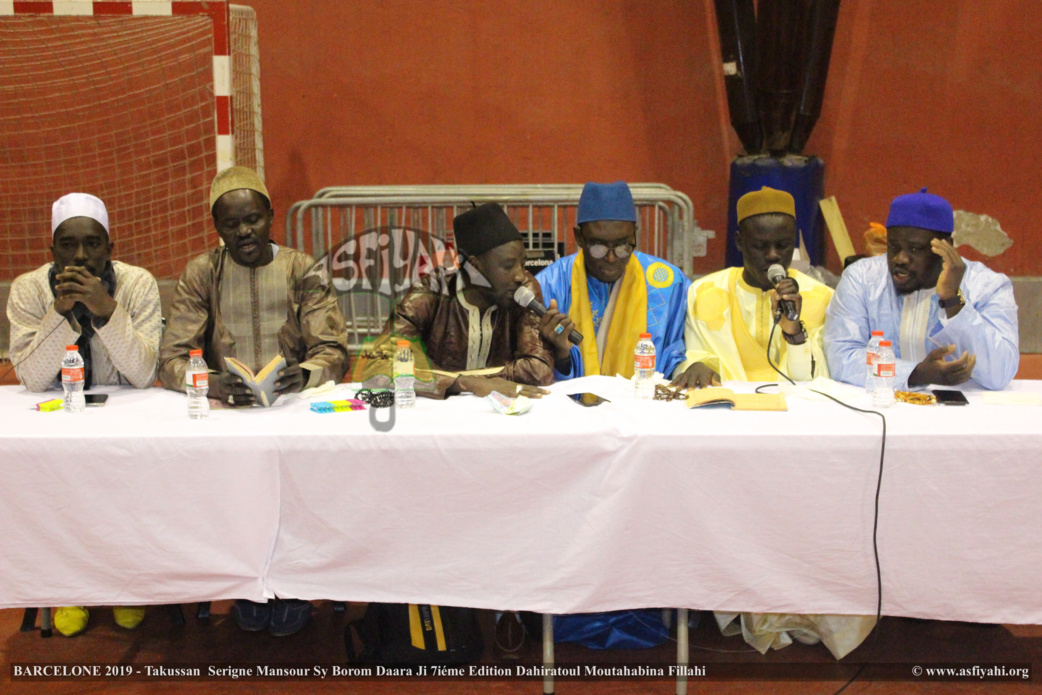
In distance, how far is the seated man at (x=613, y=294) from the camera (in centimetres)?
352

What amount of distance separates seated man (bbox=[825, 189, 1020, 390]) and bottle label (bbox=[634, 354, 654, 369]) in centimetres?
73

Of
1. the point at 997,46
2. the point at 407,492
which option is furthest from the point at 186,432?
the point at 997,46

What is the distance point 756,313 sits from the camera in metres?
3.58

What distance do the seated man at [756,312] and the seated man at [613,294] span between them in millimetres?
A: 102

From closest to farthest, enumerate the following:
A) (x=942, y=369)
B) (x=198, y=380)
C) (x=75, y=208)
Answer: (x=198, y=380)
(x=942, y=369)
(x=75, y=208)

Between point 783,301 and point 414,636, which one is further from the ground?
point 783,301

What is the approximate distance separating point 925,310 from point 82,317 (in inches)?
118

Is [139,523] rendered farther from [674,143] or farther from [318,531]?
[674,143]

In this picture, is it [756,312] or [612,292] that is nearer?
[756,312]

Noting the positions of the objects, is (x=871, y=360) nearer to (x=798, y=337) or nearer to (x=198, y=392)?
(x=798, y=337)

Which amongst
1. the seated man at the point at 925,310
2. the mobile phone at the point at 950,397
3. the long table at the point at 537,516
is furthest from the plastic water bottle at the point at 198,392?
the mobile phone at the point at 950,397

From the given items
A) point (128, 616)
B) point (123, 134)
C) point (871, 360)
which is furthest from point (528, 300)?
point (123, 134)

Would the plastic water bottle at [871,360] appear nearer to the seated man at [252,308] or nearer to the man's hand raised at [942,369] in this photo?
the man's hand raised at [942,369]

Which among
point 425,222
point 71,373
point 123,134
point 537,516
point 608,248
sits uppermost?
point 123,134
